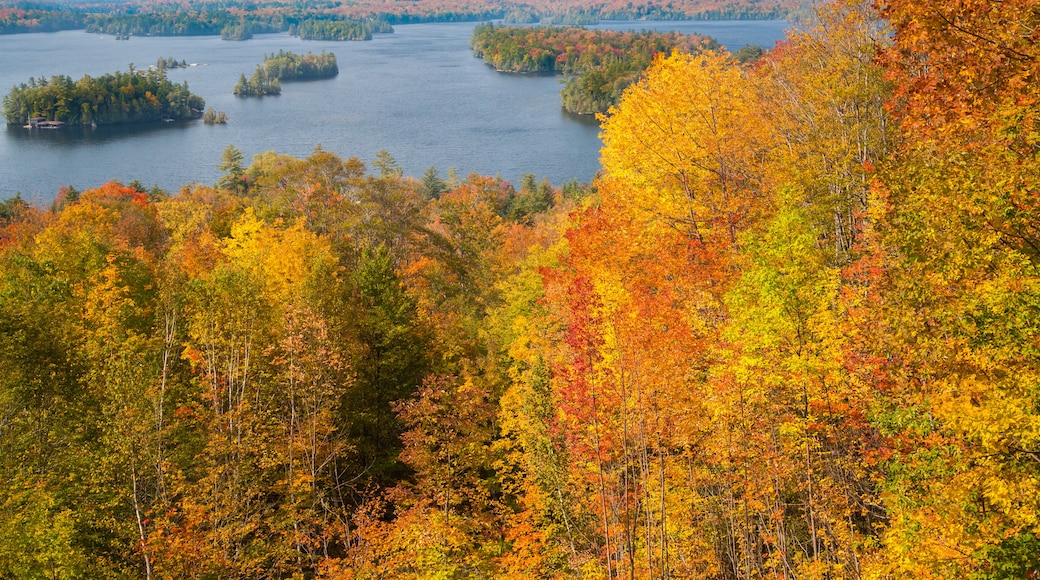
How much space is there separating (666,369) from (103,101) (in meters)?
153

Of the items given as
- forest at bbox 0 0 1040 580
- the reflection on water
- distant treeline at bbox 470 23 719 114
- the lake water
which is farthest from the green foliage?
forest at bbox 0 0 1040 580

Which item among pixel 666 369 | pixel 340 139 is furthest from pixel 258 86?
pixel 666 369

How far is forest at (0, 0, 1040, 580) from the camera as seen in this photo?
1027 cm

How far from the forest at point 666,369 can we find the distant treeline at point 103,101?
122969 mm

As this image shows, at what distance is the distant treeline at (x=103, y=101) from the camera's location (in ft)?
442

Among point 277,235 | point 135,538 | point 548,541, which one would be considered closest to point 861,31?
point 548,541

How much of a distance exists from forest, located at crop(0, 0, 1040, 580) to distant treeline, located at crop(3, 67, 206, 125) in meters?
123

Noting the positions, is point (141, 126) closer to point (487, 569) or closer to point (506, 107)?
point (506, 107)

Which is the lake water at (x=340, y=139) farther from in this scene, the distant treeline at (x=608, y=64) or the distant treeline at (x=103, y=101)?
the distant treeline at (x=608, y=64)

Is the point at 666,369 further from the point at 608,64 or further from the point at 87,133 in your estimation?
the point at 608,64

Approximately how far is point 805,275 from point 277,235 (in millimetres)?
27840

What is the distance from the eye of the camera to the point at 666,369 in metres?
16.6

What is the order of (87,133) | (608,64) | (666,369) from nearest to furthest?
(666,369) < (87,133) < (608,64)

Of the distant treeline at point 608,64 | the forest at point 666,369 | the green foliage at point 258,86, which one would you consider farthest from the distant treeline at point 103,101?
the forest at point 666,369
